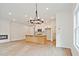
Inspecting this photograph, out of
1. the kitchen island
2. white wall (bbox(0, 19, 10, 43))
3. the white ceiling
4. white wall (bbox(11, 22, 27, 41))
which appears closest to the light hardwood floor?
the white ceiling

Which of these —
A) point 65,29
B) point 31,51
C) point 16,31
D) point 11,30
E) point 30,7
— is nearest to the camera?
point 31,51

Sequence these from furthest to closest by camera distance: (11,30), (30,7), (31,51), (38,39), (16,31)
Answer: (16,31) → (11,30) → (38,39) → (30,7) → (31,51)

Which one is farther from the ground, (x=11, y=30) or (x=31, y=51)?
(x=11, y=30)

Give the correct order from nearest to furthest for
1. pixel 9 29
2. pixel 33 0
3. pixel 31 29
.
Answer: pixel 33 0, pixel 9 29, pixel 31 29

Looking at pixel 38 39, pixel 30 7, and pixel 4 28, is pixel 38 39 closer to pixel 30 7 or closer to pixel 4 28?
pixel 4 28

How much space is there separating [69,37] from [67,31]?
1.56ft

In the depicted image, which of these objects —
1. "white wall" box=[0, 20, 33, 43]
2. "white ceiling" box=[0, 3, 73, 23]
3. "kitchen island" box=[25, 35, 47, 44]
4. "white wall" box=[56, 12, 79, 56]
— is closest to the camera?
"white ceiling" box=[0, 3, 73, 23]

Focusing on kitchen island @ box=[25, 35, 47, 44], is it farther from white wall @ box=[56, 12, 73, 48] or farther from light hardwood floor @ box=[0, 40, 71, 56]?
light hardwood floor @ box=[0, 40, 71, 56]

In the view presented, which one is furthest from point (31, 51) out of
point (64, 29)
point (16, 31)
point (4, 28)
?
point (16, 31)

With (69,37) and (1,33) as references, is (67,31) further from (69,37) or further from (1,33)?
(1,33)

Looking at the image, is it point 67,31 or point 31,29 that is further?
point 31,29

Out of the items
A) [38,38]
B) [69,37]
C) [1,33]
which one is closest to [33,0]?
[69,37]

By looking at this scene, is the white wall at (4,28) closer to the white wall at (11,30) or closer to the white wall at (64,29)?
the white wall at (11,30)

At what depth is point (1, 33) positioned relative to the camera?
12.7 m
